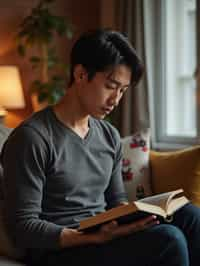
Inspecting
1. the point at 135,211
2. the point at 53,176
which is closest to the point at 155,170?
the point at 53,176

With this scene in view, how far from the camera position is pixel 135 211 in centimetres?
134

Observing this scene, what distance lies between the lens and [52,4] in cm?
375

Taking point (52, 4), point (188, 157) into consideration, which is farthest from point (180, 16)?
point (188, 157)

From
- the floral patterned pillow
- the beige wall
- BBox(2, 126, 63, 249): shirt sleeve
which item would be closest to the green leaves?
the beige wall

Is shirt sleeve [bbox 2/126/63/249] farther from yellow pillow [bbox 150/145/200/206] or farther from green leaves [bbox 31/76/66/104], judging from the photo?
green leaves [bbox 31/76/66/104]

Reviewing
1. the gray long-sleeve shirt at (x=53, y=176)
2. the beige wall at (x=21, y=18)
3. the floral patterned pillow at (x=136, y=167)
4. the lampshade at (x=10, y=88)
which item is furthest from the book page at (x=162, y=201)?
the beige wall at (x=21, y=18)

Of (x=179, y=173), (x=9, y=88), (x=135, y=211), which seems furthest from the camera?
(x=9, y=88)

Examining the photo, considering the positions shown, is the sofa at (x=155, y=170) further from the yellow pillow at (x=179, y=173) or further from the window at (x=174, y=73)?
the window at (x=174, y=73)

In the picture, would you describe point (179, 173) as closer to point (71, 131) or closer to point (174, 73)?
point (71, 131)

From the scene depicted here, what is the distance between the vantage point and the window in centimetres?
352

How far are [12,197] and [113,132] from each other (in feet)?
1.68

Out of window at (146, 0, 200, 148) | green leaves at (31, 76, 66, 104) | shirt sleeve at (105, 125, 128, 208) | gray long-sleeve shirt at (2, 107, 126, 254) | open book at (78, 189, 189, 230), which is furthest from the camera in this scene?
window at (146, 0, 200, 148)

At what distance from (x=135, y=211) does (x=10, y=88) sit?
7.17 ft

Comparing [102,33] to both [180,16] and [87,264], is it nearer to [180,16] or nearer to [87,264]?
[87,264]
